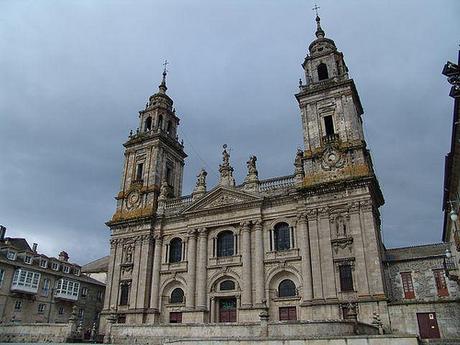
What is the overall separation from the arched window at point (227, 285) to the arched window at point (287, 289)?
4074 mm

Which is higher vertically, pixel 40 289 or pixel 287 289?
pixel 40 289

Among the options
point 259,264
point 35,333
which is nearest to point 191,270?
point 259,264

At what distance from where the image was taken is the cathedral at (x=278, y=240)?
93.6 ft

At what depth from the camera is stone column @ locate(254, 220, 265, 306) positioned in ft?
101

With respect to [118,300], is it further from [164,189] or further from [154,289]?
[164,189]

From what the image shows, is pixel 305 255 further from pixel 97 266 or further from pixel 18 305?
pixel 97 266

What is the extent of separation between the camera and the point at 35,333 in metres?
28.0

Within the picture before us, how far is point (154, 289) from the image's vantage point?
3512 cm

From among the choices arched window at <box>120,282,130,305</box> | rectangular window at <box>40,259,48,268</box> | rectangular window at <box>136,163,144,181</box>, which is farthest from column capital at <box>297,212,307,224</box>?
rectangular window at <box>40,259,48,268</box>

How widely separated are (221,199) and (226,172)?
2.87 meters

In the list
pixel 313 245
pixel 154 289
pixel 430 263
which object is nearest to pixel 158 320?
pixel 154 289

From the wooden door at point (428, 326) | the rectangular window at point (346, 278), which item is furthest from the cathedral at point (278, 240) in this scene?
the wooden door at point (428, 326)

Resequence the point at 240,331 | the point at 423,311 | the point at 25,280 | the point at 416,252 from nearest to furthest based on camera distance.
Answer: the point at 240,331 < the point at 423,311 < the point at 416,252 < the point at 25,280

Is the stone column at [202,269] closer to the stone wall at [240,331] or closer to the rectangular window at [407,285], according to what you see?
the stone wall at [240,331]
